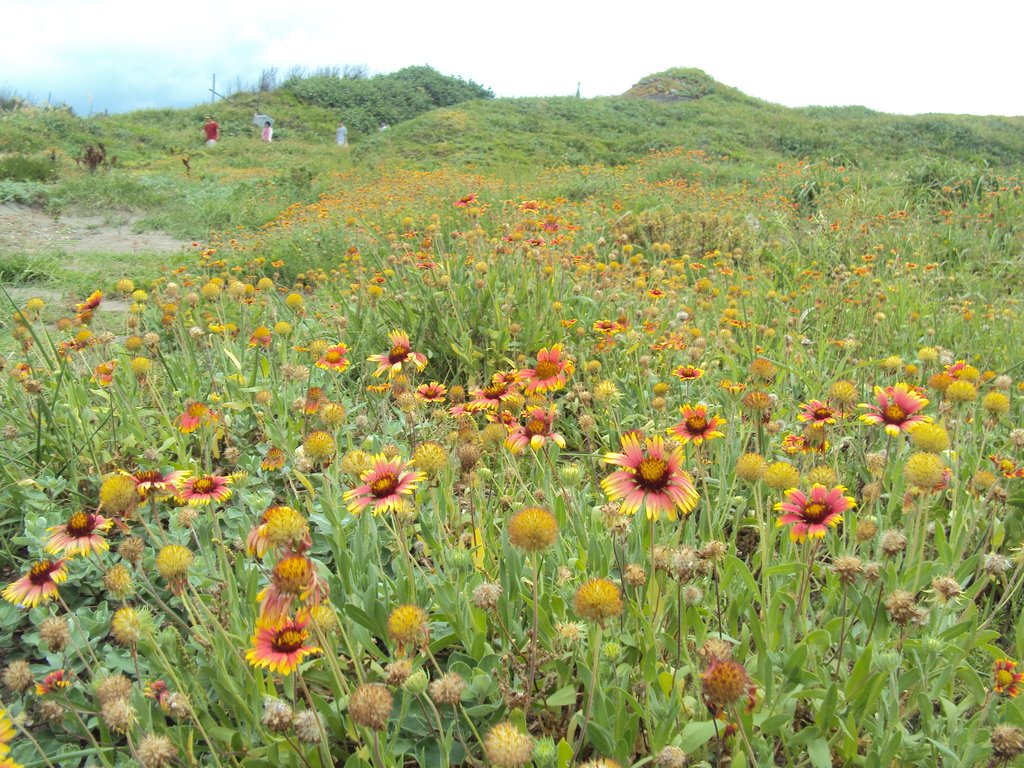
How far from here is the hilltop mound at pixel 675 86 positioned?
87.7 ft

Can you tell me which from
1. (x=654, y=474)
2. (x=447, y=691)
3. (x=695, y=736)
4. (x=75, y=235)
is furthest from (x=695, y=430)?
(x=75, y=235)

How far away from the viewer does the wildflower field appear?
1021 millimetres

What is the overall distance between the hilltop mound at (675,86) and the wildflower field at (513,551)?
86.3 feet

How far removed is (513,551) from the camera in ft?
4.32

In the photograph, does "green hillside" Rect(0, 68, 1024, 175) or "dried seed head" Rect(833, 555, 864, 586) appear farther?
"green hillside" Rect(0, 68, 1024, 175)

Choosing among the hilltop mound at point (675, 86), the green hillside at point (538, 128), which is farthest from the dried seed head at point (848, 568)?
the hilltop mound at point (675, 86)

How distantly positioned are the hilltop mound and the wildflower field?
26.3 m

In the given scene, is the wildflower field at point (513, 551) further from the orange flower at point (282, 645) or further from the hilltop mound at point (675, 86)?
the hilltop mound at point (675, 86)

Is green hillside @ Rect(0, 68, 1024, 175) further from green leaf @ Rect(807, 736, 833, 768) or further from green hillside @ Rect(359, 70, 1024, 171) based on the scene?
green leaf @ Rect(807, 736, 833, 768)

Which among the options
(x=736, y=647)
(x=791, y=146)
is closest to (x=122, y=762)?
(x=736, y=647)

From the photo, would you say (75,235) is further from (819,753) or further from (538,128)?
(538,128)

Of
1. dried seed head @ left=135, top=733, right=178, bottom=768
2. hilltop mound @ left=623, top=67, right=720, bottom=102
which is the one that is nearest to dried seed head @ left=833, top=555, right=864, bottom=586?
dried seed head @ left=135, top=733, right=178, bottom=768

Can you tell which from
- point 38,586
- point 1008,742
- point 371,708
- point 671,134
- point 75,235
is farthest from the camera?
point 671,134

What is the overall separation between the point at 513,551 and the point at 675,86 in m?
29.7
